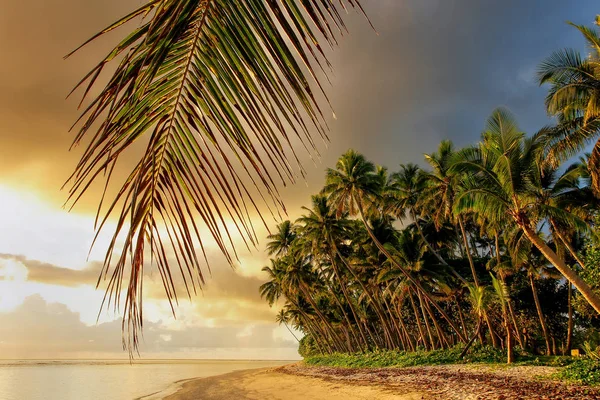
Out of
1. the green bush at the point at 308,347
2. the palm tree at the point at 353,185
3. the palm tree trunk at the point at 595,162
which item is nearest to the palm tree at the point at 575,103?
the palm tree trunk at the point at 595,162

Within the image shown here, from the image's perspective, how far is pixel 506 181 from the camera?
13.6 m

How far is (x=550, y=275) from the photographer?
83.9ft

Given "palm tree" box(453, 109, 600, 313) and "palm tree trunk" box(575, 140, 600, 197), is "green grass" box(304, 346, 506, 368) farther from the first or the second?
"palm tree trunk" box(575, 140, 600, 197)

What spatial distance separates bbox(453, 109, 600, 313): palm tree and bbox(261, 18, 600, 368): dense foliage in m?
0.04

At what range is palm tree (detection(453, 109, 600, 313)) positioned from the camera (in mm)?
13461

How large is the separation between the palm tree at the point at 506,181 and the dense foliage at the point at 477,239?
0.04 meters

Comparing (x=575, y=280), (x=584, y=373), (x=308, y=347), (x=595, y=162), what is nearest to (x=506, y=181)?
(x=595, y=162)

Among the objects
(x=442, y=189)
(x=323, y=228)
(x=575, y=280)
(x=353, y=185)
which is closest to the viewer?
(x=575, y=280)

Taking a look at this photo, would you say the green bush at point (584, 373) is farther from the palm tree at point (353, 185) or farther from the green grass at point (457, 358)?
the palm tree at point (353, 185)

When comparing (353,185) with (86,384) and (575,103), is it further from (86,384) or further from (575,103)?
(86,384)

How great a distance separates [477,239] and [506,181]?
23.5m

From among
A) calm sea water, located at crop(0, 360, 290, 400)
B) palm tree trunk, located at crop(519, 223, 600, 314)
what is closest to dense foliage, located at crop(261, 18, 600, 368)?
palm tree trunk, located at crop(519, 223, 600, 314)

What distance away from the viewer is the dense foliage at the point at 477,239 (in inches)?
537

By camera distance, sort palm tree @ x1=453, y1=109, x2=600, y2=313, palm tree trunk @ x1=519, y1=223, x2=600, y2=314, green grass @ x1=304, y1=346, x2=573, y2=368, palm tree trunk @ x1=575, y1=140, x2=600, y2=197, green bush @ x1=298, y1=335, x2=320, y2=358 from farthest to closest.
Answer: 1. green bush @ x1=298, y1=335, x2=320, y2=358
2. green grass @ x1=304, y1=346, x2=573, y2=368
3. palm tree @ x1=453, y1=109, x2=600, y2=313
4. palm tree trunk @ x1=519, y1=223, x2=600, y2=314
5. palm tree trunk @ x1=575, y1=140, x2=600, y2=197
